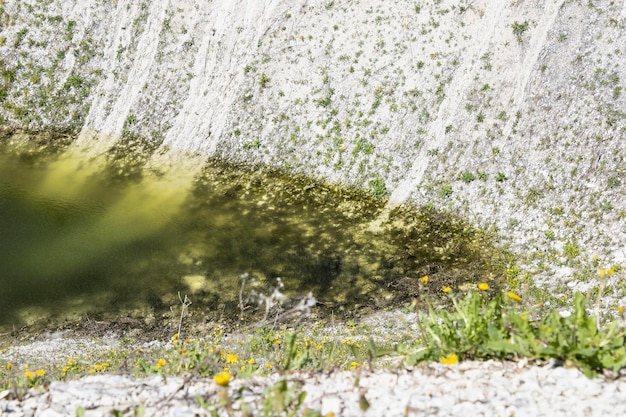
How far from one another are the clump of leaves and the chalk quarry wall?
16902 millimetres

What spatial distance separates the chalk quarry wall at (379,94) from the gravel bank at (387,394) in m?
17.4

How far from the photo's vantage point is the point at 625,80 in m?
28.0

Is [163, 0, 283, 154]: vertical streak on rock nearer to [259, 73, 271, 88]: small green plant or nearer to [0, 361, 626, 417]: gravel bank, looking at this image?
[259, 73, 271, 88]: small green plant

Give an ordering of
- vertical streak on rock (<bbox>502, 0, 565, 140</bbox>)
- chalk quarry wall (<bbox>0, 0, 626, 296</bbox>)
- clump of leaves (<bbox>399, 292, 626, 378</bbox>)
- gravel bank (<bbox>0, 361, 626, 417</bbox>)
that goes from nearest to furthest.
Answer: gravel bank (<bbox>0, 361, 626, 417</bbox>), clump of leaves (<bbox>399, 292, 626, 378</bbox>), chalk quarry wall (<bbox>0, 0, 626, 296</bbox>), vertical streak on rock (<bbox>502, 0, 565, 140</bbox>)

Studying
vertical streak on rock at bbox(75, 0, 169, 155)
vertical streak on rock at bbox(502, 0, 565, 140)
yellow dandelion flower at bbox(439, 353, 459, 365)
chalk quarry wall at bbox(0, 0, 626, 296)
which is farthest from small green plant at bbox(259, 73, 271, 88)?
yellow dandelion flower at bbox(439, 353, 459, 365)

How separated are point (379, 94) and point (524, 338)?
87.6 ft

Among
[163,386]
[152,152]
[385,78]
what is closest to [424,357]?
[163,386]

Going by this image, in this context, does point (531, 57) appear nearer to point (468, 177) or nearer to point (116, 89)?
point (468, 177)

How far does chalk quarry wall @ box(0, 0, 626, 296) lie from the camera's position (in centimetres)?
2722

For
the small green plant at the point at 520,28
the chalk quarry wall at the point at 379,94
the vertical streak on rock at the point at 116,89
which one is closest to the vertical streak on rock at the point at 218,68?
the chalk quarry wall at the point at 379,94

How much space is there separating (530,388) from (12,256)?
26306mm

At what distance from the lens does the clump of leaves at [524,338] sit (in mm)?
7707

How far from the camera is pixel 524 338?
8.09 meters

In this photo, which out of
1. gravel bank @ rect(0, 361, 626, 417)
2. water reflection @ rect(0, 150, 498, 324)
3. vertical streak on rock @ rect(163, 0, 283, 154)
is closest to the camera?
gravel bank @ rect(0, 361, 626, 417)
